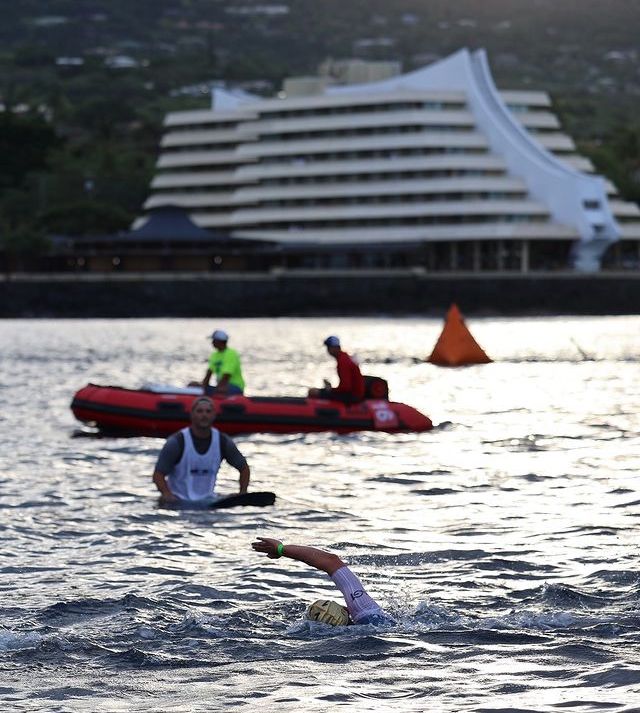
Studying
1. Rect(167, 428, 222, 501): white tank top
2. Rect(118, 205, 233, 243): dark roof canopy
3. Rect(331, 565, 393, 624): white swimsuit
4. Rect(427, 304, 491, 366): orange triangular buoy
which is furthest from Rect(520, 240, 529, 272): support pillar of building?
Rect(331, 565, 393, 624): white swimsuit

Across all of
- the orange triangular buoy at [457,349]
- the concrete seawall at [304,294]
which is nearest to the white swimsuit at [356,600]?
the orange triangular buoy at [457,349]

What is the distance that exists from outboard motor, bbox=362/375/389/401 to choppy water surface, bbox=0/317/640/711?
796mm

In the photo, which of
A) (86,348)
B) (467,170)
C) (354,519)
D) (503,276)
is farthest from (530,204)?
(354,519)

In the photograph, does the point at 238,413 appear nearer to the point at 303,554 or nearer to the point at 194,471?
the point at 194,471

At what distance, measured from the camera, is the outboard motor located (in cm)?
2900

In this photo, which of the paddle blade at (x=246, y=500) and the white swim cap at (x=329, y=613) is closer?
the white swim cap at (x=329, y=613)

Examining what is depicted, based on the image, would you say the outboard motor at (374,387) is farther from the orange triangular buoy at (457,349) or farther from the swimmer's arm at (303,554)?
the orange triangular buoy at (457,349)

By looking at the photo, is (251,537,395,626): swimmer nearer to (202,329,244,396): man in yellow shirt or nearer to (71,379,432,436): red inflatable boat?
(202,329,244,396): man in yellow shirt

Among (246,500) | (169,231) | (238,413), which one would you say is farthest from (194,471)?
(169,231)

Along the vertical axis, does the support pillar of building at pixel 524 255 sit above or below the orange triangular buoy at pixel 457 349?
above

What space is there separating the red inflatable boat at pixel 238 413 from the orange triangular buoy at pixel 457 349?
1041 inches

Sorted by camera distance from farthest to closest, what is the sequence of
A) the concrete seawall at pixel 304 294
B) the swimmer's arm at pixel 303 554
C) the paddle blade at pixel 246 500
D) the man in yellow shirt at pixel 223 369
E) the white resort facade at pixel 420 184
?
the white resort facade at pixel 420 184 < the concrete seawall at pixel 304 294 < the man in yellow shirt at pixel 223 369 < the paddle blade at pixel 246 500 < the swimmer's arm at pixel 303 554

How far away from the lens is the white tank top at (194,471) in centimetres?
1748

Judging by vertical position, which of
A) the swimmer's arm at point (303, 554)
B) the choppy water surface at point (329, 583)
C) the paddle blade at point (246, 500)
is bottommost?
the choppy water surface at point (329, 583)
